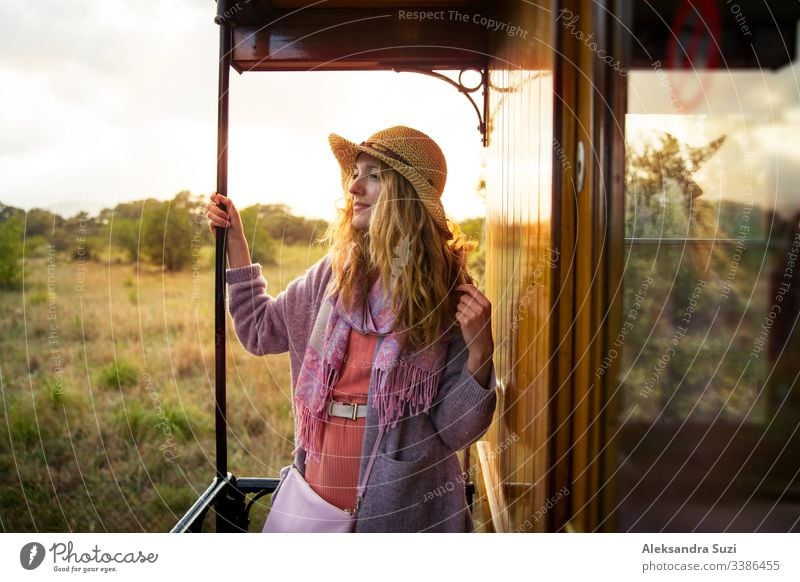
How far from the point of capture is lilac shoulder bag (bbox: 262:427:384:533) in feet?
3.21

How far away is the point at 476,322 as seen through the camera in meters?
0.95

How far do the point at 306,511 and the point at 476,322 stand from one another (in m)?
0.37

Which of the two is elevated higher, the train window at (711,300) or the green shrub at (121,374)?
the train window at (711,300)

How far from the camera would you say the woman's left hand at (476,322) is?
95 cm

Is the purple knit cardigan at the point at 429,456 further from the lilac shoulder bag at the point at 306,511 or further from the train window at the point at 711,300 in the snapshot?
the train window at the point at 711,300

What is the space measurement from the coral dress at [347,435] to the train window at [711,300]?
0.42m

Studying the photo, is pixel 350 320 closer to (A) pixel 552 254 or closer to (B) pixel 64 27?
(A) pixel 552 254

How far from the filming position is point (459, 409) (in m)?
0.98

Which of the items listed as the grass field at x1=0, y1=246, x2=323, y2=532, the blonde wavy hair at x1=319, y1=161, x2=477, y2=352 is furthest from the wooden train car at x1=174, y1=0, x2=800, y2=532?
the grass field at x1=0, y1=246, x2=323, y2=532

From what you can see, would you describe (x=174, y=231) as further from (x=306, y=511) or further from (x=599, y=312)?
(x=599, y=312)

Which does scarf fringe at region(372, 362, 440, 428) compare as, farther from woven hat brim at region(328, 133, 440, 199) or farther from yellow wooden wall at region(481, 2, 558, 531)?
woven hat brim at region(328, 133, 440, 199)

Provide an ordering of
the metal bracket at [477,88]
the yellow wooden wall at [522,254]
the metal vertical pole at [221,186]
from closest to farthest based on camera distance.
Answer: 1. the yellow wooden wall at [522,254]
2. the metal vertical pole at [221,186]
3. the metal bracket at [477,88]

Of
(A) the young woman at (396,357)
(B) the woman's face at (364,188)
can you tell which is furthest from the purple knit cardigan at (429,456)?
(B) the woman's face at (364,188)

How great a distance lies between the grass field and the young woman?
2.31ft
